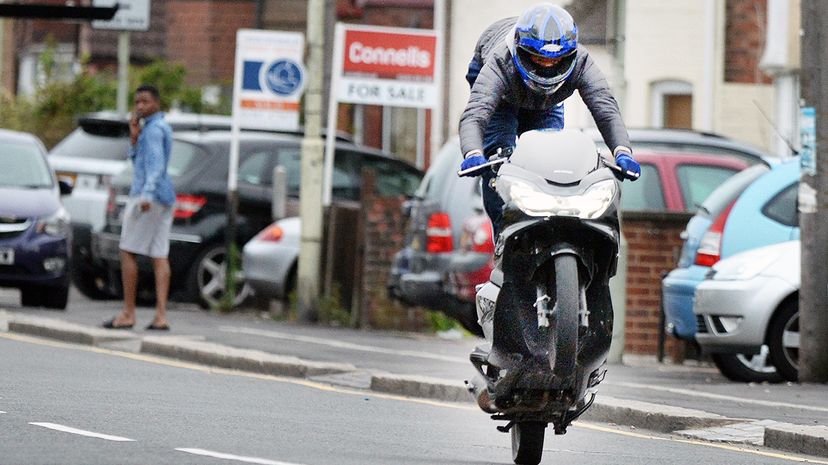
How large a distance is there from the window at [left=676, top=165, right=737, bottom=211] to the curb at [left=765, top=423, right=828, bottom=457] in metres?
6.82

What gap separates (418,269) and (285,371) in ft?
10.7

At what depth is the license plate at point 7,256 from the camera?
734 inches

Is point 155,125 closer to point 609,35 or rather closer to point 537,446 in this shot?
point 609,35

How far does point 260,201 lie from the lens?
20797 mm

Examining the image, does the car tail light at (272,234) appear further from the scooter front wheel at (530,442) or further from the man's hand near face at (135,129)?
the scooter front wheel at (530,442)

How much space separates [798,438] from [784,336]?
13.5 feet

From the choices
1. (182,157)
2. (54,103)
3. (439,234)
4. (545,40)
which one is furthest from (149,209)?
(54,103)

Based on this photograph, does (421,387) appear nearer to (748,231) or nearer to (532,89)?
(748,231)

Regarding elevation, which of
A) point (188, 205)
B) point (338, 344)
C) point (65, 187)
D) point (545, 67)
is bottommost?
point (338, 344)

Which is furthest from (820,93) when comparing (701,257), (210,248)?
(210,248)

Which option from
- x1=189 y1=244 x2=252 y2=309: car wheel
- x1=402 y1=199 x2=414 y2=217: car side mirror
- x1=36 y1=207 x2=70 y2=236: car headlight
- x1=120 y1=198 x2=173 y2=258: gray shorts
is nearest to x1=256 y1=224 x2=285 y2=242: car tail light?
x1=189 y1=244 x2=252 y2=309: car wheel

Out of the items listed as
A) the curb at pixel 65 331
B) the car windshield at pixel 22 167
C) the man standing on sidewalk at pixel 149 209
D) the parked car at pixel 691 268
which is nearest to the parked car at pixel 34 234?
the car windshield at pixel 22 167

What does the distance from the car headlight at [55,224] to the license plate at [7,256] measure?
1.33 feet

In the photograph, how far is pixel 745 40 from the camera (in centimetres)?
2772
